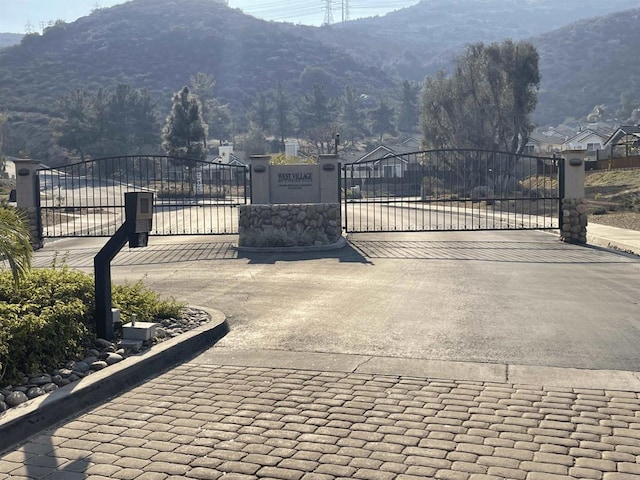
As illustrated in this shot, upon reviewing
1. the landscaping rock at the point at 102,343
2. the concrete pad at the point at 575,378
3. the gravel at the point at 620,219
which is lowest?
the concrete pad at the point at 575,378

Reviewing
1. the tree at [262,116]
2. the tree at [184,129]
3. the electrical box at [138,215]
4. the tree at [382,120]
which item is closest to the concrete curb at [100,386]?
the electrical box at [138,215]

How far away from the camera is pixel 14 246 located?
6.79m

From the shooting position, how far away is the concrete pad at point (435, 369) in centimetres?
663

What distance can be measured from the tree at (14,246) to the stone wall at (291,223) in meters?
10.2

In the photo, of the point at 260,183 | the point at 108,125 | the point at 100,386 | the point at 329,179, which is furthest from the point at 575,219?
the point at 108,125

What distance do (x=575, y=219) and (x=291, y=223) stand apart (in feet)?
23.9

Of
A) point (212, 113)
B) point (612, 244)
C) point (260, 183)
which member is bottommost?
point (612, 244)

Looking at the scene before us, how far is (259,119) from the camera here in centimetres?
13375

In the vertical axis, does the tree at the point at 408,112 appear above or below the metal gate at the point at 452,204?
above

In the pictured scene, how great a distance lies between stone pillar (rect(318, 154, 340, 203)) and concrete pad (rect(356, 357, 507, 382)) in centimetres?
1148

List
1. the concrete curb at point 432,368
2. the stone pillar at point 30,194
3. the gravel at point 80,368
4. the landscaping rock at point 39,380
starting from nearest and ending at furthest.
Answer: the gravel at point 80,368
the landscaping rock at point 39,380
the concrete curb at point 432,368
the stone pillar at point 30,194

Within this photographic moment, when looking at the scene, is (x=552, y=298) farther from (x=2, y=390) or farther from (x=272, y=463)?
(x=2, y=390)

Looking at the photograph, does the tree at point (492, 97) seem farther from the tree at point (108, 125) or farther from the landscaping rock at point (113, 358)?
the landscaping rock at point (113, 358)

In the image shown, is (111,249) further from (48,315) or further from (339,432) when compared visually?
(339,432)
